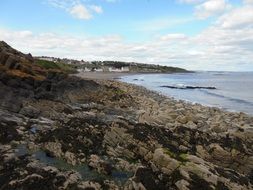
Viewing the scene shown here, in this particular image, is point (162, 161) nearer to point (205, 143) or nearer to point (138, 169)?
point (138, 169)

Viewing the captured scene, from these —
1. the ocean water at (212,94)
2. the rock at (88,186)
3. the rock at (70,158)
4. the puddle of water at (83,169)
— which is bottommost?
the ocean water at (212,94)

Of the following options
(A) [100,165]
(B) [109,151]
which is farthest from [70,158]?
(B) [109,151]

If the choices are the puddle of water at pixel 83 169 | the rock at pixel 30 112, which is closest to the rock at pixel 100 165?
the puddle of water at pixel 83 169

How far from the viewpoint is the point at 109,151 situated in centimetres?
1898

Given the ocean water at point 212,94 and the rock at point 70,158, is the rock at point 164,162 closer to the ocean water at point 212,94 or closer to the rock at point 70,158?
the rock at point 70,158

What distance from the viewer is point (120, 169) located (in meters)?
17.2

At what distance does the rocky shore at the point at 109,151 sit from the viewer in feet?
48.9

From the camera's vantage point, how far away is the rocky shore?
48.9ft

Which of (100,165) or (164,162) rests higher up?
(164,162)

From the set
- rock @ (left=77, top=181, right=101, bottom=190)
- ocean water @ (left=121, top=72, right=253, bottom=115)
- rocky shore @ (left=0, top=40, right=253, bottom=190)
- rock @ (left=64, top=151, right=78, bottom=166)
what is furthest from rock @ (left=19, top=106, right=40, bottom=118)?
ocean water @ (left=121, top=72, right=253, bottom=115)

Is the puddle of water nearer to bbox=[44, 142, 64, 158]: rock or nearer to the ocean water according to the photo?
bbox=[44, 142, 64, 158]: rock

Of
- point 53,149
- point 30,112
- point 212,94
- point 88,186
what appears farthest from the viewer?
point 212,94

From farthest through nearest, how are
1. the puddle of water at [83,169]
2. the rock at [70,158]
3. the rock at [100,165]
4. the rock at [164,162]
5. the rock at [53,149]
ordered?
the rock at [53,149] → the rock at [70,158] → the rock at [100,165] → the puddle of water at [83,169] → the rock at [164,162]

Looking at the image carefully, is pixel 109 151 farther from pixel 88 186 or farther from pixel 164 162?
pixel 88 186
